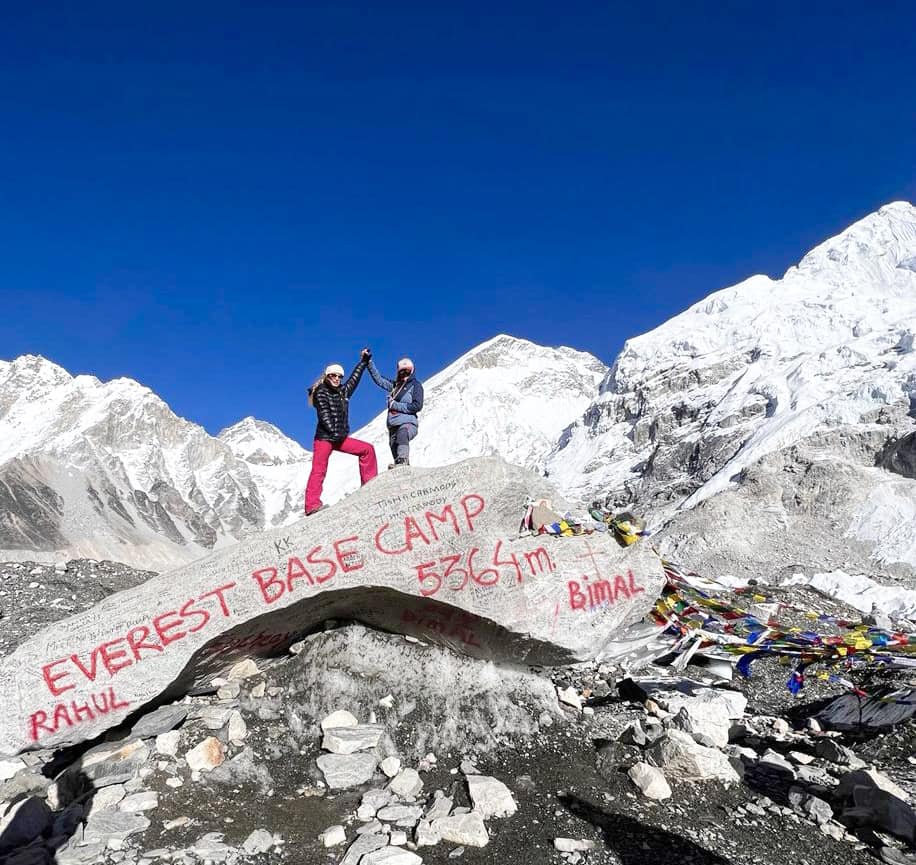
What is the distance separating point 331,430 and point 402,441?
0.98 metres

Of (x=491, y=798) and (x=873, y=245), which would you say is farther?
(x=873, y=245)

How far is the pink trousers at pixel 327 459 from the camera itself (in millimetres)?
8844

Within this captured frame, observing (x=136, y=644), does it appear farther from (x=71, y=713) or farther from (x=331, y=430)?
(x=331, y=430)

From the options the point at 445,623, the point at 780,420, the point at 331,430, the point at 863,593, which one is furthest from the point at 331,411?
the point at 780,420

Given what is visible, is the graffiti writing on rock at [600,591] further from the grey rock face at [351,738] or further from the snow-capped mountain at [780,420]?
the snow-capped mountain at [780,420]

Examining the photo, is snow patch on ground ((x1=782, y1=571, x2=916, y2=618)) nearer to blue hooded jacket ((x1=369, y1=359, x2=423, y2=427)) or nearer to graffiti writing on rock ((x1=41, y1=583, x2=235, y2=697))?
blue hooded jacket ((x1=369, y1=359, x2=423, y2=427))

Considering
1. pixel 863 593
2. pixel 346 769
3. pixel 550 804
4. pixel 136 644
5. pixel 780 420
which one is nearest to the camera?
pixel 550 804

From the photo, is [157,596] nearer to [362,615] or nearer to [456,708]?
[362,615]

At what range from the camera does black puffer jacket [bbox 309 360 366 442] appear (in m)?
8.83

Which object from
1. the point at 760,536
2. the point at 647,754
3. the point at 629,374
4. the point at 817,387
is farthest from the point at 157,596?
the point at 629,374

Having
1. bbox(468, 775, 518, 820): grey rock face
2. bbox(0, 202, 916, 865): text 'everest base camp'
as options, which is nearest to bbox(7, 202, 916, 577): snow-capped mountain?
bbox(0, 202, 916, 865): text 'everest base camp'

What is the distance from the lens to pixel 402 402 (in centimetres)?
932

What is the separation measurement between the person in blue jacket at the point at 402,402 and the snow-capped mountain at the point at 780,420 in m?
31.1

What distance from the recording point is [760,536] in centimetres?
4225
